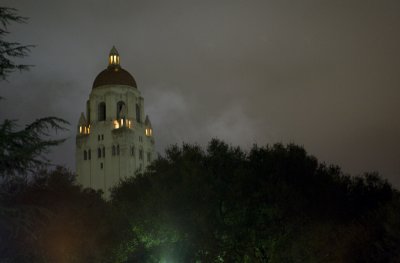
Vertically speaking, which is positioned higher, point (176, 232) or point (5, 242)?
point (176, 232)

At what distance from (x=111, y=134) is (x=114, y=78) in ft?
42.1

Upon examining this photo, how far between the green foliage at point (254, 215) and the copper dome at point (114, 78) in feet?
264

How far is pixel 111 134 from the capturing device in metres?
125

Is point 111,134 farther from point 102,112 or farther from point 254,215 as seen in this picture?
point 254,215

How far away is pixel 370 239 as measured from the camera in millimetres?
43438

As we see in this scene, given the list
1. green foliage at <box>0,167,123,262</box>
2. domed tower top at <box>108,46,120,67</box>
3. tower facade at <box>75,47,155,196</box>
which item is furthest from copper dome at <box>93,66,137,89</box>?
green foliage at <box>0,167,123,262</box>

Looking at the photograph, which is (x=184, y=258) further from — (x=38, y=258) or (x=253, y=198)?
(x=38, y=258)

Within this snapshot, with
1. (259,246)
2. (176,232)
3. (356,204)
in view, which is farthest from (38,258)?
(356,204)

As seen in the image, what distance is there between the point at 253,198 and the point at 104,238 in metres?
13.3

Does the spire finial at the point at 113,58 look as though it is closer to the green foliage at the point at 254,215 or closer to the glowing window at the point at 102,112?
the glowing window at the point at 102,112

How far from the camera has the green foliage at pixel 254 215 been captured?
4272cm

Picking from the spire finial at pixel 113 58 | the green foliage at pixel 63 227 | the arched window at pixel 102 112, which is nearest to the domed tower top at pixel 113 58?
the spire finial at pixel 113 58

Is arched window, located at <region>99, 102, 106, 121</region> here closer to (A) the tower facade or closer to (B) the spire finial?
(A) the tower facade

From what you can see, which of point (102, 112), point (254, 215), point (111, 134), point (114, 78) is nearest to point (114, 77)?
point (114, 78)
